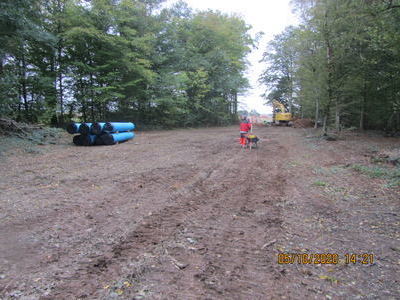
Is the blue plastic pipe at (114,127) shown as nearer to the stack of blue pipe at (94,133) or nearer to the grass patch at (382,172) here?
the stack of blue pipe at (94,133)

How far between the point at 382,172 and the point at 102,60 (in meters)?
16.7

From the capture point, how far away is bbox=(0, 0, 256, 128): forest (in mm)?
12023

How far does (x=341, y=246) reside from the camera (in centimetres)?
302

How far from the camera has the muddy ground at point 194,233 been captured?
228 centimetres

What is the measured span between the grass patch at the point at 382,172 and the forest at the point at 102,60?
12.4 meters

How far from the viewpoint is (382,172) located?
6438 millimetres

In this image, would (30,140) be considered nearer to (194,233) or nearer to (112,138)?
(112,138)

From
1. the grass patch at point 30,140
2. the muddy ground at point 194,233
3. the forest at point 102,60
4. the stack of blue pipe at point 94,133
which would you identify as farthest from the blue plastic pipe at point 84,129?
the muddy ground at point 194,233

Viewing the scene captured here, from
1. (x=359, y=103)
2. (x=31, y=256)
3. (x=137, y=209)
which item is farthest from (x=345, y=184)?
(x=359, y=103)

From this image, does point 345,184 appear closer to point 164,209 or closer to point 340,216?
point 340,216

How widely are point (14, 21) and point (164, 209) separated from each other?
979cm

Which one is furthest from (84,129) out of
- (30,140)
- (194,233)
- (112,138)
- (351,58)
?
Result: (351,58)

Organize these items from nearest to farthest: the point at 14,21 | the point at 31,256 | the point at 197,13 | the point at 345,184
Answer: the point at 31,256
the point at 345,184
the point at 14,21
the point at 197,13
